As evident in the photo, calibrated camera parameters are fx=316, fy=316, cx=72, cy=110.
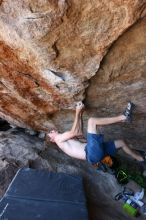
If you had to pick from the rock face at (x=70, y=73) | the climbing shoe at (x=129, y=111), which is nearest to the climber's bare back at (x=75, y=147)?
the rock face at (x=70, y=73)

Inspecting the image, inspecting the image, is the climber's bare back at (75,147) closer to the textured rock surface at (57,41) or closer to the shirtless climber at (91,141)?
the shirtless climber at (91,141)

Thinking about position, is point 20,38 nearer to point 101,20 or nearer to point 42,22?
point 42,22

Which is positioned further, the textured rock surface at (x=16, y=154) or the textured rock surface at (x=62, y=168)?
the textured rock surface at (x=16, y=154)

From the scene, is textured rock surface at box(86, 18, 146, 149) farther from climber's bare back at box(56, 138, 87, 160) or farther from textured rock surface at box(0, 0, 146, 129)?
climber's bare back at box(56, 138, 87, 160)

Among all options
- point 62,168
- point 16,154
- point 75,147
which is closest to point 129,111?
point 75,147

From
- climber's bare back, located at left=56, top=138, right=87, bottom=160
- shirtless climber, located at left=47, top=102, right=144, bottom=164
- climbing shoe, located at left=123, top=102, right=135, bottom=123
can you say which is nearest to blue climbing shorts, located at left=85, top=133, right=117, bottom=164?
shirtless climber, located at left=47, top=102, right=144, bottom=164

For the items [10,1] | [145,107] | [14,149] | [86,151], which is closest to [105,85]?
[145,107]

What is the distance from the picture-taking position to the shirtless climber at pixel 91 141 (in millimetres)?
4863

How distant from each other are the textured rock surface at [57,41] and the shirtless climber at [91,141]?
429 millimetres

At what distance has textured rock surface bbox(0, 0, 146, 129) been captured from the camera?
3.42 meters

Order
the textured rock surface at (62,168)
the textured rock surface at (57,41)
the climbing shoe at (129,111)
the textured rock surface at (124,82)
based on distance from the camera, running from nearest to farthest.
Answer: the textured rock surface at (57,41) → the textured rock surface at (124,82) → the climbing shoe at (129,111) → the textured rock surface at (62,168)

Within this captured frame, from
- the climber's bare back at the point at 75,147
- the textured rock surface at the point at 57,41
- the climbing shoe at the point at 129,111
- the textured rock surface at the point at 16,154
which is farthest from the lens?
the textured rock surface at the point at 16,154

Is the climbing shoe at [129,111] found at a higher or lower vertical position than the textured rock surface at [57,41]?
lower

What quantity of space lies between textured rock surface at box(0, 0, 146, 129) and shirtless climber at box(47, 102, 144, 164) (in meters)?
0.43
